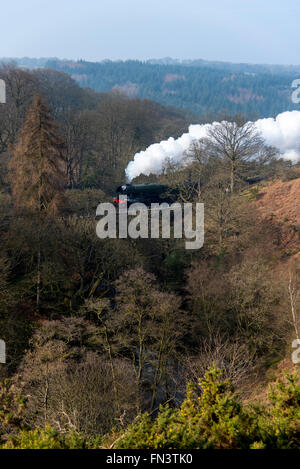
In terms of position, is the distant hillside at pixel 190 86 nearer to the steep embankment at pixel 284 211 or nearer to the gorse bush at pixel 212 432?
the steep embankment at pixel 284 211

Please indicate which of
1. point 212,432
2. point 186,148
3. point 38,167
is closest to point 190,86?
point 186,148

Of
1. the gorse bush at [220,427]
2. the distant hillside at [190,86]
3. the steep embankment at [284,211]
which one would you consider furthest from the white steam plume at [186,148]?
the distant hillside at [190,86]

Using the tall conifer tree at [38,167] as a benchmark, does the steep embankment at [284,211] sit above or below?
below

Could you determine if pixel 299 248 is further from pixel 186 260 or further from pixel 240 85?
pixel 240 85

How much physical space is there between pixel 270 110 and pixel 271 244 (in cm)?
10707

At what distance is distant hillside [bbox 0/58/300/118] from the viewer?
Answer: 132 metres

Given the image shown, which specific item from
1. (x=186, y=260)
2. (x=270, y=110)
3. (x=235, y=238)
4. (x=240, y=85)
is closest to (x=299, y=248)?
(x=235, y=238)

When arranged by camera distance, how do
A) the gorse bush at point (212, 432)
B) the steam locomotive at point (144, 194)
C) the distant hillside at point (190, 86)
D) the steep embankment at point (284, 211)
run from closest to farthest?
the gorse bush at point (212, 432) → the steep embankment at point (284, 211) → the steam locomotive at point (144, 194) → the distant hillside at point (190, 86)

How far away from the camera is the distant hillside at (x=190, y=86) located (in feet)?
432

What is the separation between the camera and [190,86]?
156 metres

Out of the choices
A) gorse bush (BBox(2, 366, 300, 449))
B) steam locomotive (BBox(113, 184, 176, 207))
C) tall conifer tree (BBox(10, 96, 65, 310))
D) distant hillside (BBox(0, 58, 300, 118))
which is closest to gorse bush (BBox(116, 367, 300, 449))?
gorse bush (BBox(2, 366, 300, 449))

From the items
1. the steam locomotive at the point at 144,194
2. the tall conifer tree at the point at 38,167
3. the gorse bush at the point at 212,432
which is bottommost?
the gorse bush at the point at 212,432

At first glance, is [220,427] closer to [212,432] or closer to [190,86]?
[212,432]
